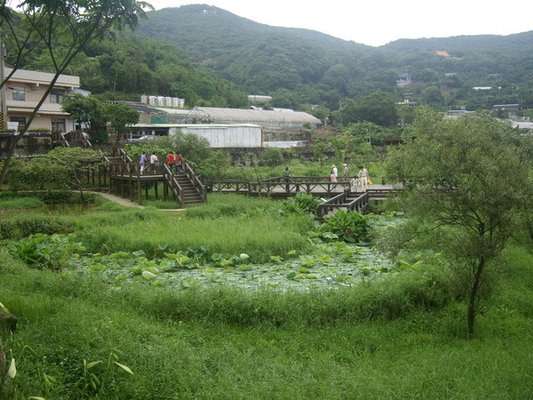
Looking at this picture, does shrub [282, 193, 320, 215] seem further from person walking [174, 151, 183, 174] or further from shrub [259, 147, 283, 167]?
shrub [259, 147, 283, 167]

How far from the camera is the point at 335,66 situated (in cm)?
11131

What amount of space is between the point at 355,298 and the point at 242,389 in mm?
4085

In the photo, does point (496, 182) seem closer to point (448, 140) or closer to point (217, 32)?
point (448, 140)

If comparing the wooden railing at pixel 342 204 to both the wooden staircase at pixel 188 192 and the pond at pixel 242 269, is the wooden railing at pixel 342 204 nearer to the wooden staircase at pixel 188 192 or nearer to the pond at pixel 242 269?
the pond at pixel 242 269

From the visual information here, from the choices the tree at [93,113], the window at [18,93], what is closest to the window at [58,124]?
the window at [18,93]

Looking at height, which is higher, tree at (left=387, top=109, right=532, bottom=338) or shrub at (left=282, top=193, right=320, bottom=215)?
tree at (left=387, top=109, right=532, bottom=338)

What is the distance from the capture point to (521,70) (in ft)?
316

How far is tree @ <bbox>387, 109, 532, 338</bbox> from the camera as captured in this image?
9.14m

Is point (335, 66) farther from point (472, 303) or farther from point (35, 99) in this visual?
point (472, 303)

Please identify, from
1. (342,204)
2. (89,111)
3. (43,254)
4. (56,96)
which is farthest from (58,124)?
(43,254)

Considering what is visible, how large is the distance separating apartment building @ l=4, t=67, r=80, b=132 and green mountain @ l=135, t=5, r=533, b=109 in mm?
51611

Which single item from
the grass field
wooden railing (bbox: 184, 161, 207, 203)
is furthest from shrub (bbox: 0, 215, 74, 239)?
wooden railing (bbox: 184, 161, 207, 203)

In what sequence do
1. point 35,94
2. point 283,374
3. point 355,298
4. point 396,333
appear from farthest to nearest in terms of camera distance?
point 35,94 → point 355,298 → point 396,333 → point 283,374

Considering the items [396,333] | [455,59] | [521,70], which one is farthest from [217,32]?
[396,333]
